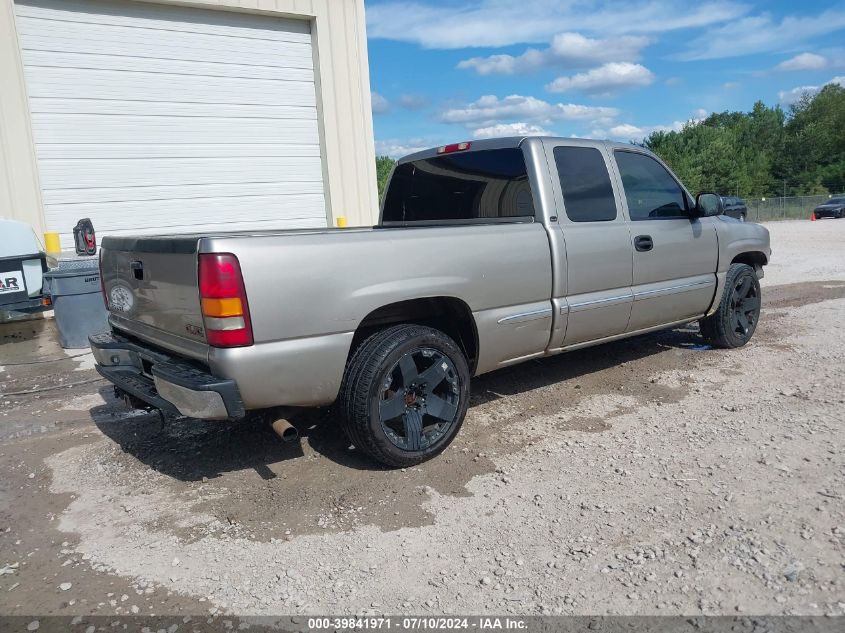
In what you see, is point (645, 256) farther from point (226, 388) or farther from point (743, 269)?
point (226, 388)

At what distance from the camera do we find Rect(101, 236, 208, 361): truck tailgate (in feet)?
10.7

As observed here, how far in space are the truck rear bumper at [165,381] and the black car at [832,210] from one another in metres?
45.6

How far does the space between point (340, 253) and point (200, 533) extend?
157cm

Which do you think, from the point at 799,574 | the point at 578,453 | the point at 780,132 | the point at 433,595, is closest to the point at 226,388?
the point at 433,595

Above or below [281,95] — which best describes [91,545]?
below

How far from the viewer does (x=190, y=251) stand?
3172mm

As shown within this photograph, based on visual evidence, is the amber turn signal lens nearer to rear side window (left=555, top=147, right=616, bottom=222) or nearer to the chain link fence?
rear side window (left=555, top=147, right=616, bottom=222)

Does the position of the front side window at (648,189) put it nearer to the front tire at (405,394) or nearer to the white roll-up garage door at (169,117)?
the front tire at (405,394)

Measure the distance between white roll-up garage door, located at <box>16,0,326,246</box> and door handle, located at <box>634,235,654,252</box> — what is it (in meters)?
7.83

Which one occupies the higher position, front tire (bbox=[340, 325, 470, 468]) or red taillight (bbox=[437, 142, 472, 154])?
red taillight (bbox=[437, 142, 472, 154])

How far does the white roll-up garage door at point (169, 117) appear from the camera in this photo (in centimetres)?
946

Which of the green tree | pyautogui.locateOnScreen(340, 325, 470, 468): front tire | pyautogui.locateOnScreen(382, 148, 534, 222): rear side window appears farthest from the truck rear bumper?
the green tree

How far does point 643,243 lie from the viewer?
5.07m

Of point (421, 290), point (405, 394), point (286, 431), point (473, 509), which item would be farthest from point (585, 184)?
point (286, 431)
